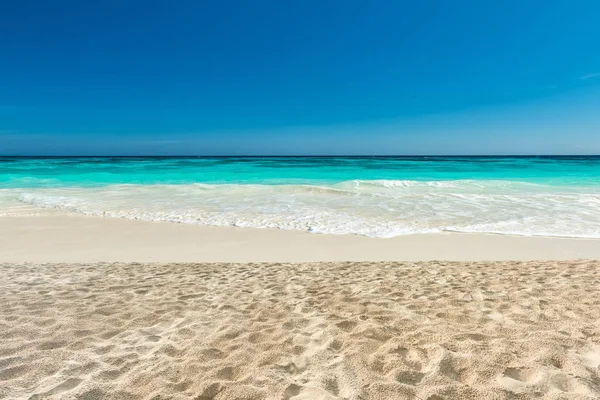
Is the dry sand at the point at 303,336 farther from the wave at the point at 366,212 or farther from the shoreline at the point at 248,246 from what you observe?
the wave at the point at 366,212

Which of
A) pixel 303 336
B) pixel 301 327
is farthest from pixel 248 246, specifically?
pixel 303 336

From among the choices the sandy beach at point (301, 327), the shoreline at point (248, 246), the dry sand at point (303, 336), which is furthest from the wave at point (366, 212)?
the dry sand at point (303, 336)

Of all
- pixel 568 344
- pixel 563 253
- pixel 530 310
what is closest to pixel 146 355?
pixel 568 344

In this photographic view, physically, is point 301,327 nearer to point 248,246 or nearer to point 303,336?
point 303,336

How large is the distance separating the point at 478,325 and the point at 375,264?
9.96 feet

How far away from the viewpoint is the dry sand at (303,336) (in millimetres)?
3021

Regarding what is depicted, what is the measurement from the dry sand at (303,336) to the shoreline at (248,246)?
5.69 ft

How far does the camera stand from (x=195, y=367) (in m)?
3.34

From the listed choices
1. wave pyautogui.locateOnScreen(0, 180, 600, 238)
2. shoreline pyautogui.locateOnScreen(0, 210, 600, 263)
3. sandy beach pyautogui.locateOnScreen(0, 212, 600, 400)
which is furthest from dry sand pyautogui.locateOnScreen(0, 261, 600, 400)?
wave pyautogui.locateOnScreen(0, 180, 600, 238)

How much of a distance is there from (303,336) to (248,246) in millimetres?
5159

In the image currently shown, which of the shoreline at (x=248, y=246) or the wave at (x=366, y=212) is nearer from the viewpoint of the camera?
the shoreline at (x=248, y=246)

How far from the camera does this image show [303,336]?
3918 millimetres

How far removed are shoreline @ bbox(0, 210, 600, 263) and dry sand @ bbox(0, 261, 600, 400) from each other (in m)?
1.73

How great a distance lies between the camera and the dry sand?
3.02 m
